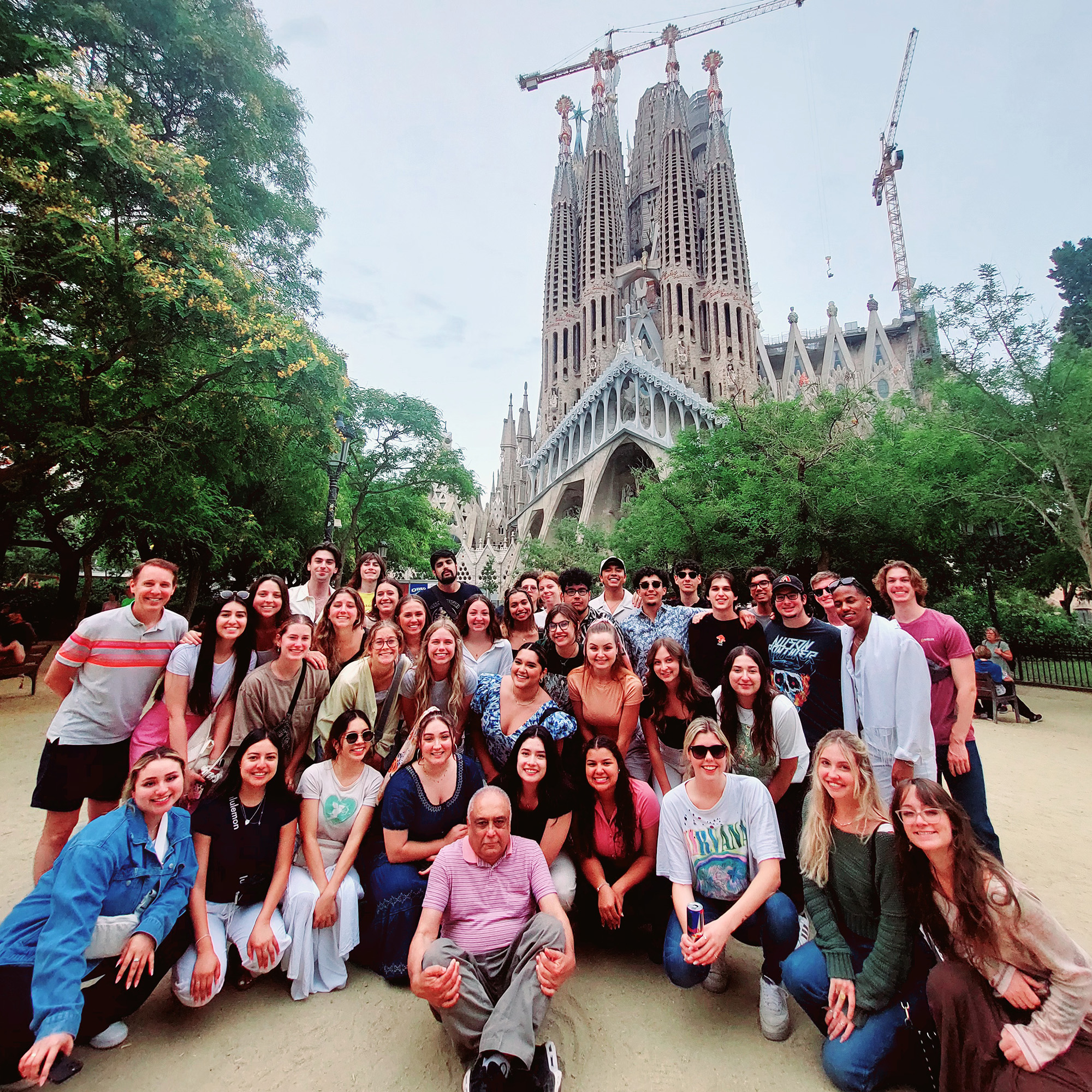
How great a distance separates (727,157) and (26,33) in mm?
49519

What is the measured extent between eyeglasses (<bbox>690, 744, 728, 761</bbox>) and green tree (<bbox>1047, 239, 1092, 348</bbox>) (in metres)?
27.9

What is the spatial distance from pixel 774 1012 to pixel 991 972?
93 centimetres

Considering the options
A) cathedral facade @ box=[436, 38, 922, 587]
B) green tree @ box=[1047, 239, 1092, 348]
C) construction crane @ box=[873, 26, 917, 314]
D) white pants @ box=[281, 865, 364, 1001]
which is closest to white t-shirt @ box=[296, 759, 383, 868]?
white pants @ box=[281, 865, 364, 1001]

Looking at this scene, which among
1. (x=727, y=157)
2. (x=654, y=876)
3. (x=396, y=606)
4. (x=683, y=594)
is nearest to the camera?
(x=654, y=876)

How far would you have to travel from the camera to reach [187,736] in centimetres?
312

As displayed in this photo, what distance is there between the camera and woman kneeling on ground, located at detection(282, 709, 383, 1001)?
255 centimetres

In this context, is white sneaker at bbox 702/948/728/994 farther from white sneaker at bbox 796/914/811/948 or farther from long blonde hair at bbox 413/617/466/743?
long blonde hair at bbox 413/617/466/743

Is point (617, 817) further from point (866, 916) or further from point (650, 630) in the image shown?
point (650, 630)

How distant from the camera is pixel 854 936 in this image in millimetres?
2229

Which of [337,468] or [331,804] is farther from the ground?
[337,468]

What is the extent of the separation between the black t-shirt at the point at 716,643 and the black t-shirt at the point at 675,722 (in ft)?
1.48

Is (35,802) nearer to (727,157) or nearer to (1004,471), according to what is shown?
(1004,471)

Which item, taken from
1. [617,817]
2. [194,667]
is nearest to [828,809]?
[617,817]

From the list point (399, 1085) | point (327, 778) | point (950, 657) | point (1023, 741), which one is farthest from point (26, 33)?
point (1023, 741)
